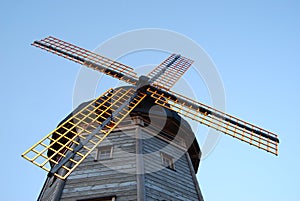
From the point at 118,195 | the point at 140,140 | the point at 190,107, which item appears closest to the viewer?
the point at 118,195

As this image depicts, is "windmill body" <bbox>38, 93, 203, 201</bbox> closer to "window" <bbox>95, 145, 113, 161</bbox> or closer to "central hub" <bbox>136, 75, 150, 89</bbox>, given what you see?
"window" <bbox>95, 145, 113, 161</bbox>

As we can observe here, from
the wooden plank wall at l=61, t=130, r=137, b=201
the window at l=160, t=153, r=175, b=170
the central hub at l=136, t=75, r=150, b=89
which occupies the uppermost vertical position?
the central hub at l=136, t=75, r=150, b=89

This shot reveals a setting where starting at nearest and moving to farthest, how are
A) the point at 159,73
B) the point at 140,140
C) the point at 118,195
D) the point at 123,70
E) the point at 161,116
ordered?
the point at 118,195 → the point at 140,140 → the point at 161,116 → the point at 123,70 → the point at 159,73

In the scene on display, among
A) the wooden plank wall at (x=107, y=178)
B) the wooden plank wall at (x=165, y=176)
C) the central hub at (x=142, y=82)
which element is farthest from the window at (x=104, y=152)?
the central hub at (x=142, y=82)

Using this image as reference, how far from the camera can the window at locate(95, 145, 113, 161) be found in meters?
7.80

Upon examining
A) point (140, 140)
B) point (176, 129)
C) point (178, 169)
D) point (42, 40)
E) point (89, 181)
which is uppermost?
point (42, 40)

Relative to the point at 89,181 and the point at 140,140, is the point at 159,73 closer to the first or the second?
the point at 140,140

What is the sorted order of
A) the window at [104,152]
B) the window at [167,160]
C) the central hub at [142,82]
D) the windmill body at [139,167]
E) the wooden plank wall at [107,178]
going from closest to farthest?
1. the wooden plank wall at [107,178]
2. the windmill body at [139,167]
3. the window at [104,152]
4. the window at [167,160]
5. the central hub at [142,82]

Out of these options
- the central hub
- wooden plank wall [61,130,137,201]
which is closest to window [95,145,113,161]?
wooden plank wall [61,130,137,201]

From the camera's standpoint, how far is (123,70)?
11336 mm

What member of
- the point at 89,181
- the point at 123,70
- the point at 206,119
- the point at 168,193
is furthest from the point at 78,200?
the point at 123,70

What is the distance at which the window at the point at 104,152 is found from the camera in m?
7.80

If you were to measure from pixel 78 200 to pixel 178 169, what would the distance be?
3.35m

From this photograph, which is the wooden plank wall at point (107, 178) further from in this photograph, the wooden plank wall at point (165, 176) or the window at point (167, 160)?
the window at point (167, 160)
